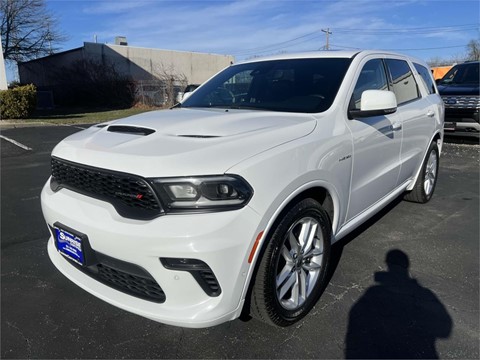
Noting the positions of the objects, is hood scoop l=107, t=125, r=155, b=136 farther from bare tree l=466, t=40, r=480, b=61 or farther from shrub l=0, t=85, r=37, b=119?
bare tree l=466, t=40, r=480, b=61

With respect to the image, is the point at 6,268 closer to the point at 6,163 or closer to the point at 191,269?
the point at 191,269

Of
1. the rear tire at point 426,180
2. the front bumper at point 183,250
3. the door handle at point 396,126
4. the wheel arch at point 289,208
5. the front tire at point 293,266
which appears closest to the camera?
the front bumper at point 183,250

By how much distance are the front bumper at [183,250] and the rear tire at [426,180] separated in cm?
359

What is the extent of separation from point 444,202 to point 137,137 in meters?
4.49

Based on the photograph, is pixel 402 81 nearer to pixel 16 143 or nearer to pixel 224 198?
pixel 224 198

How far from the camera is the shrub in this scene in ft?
58.3

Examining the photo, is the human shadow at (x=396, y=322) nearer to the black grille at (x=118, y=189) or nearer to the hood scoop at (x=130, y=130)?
the black grille at (x=118, y=189)

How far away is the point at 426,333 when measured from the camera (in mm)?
2514

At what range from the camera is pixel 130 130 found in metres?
2.65

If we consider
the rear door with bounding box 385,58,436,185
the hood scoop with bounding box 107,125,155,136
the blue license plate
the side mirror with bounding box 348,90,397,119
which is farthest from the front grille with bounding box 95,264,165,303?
the rear door with bounding box 385,58,436,185

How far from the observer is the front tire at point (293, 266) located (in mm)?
2236

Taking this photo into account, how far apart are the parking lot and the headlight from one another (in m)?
0.98

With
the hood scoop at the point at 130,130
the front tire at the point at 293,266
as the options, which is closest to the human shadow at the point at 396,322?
the front tire at the point at 293,266

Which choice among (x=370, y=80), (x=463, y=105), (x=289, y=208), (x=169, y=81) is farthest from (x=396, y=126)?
(x=169, y=81)
